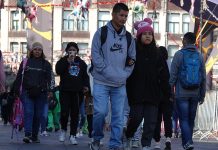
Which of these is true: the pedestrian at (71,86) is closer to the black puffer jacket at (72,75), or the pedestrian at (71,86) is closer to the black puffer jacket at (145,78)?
the black puffer jacket at (72,75)

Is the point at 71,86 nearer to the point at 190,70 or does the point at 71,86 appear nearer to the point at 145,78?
the point at 190,70

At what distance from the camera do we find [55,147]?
11.6 m

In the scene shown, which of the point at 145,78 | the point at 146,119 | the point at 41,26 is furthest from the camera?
the point at 41,26

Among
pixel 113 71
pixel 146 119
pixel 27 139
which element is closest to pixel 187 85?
pixel 146 119

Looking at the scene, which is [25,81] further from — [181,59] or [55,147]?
[181,59]

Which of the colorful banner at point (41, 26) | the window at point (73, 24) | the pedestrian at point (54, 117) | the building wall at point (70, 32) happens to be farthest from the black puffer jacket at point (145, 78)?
the window at point (73, 24)

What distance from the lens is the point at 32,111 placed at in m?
12.8

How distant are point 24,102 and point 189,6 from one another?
13.2 metres

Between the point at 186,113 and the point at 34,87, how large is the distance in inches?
117

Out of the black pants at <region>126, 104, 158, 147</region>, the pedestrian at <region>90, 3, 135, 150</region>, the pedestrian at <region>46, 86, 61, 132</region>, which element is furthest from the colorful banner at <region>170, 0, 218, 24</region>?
the pedestrian at <region>90, 3, 135, 150</region>

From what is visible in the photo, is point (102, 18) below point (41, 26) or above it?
above

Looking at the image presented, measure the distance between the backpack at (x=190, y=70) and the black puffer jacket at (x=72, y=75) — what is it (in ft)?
6.73

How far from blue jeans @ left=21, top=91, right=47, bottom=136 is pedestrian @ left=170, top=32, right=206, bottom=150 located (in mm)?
2791

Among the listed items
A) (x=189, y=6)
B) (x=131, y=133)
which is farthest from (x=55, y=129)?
(x=131, y=133)
